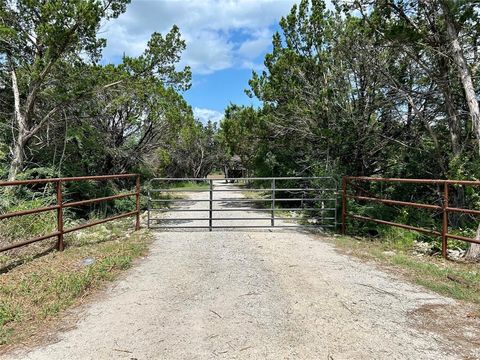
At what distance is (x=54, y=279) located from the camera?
4730 millimetres

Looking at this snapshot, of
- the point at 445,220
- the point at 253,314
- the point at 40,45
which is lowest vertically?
the point at 253,314

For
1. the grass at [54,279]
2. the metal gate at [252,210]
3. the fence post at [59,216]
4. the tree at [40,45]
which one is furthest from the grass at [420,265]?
the tree at [40,45]

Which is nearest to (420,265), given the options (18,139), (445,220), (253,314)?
(445,220)

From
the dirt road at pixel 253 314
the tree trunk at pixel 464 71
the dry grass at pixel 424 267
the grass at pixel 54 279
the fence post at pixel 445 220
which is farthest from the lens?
the tree trunk at pixel 464 71

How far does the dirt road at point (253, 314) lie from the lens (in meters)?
3.05

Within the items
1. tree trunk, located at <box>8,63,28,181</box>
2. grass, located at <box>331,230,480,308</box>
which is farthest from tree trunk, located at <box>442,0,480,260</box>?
tree trunk, located at <box>8,63,28,181</box>

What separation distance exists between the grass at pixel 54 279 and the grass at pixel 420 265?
13.5 feet

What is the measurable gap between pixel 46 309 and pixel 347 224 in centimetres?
706

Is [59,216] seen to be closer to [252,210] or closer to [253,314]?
[253,314]

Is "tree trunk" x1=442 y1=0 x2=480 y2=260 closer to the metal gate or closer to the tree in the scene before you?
the metal gate

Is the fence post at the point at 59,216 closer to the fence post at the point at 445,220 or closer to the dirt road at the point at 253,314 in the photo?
the dirt road at the point at 253,314

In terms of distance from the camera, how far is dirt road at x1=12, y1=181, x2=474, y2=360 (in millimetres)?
3051

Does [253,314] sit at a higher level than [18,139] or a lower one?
lower

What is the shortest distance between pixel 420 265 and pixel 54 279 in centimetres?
532
